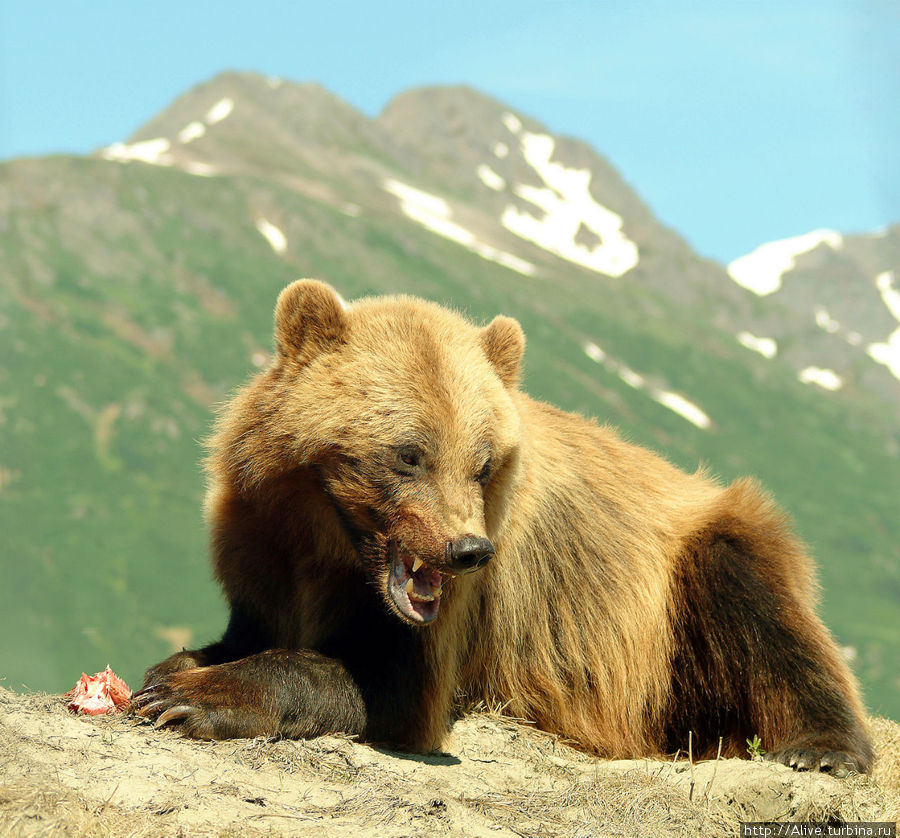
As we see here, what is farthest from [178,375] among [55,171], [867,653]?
[867,653]

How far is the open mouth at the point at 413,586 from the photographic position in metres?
5.31

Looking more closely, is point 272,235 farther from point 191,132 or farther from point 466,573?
point 466,573

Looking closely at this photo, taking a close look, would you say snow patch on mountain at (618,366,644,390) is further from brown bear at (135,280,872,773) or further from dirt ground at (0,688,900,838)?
dirt ground at (0,688,900,838)

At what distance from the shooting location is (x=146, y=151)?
149375 millimetres

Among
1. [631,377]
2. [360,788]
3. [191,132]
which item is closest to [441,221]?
[191,132]

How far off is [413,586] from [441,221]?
158016 mm

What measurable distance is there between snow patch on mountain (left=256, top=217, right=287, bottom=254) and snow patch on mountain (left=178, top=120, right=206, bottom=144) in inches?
1205

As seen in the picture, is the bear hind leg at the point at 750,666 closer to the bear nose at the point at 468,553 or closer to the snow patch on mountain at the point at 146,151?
the bear nose at the point at 468,553

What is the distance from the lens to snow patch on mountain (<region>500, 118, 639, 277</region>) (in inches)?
7023

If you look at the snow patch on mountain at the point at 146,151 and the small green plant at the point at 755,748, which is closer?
the small green plant at the point at 755,748

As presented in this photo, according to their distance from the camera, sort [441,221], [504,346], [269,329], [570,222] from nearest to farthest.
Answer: [504,346] → [269,329] → [441,221] → [570,222]

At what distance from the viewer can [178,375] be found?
3967 inches

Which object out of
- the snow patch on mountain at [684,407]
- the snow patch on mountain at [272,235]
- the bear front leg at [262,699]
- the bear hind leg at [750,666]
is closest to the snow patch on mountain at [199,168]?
the snow patch on mountain at [272,235]

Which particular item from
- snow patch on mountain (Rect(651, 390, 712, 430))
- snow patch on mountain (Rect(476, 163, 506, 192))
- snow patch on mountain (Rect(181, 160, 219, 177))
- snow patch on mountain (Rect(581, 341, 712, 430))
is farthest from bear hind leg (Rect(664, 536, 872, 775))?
snow patch on mountain (Rect(476, 163, 506, 192))
